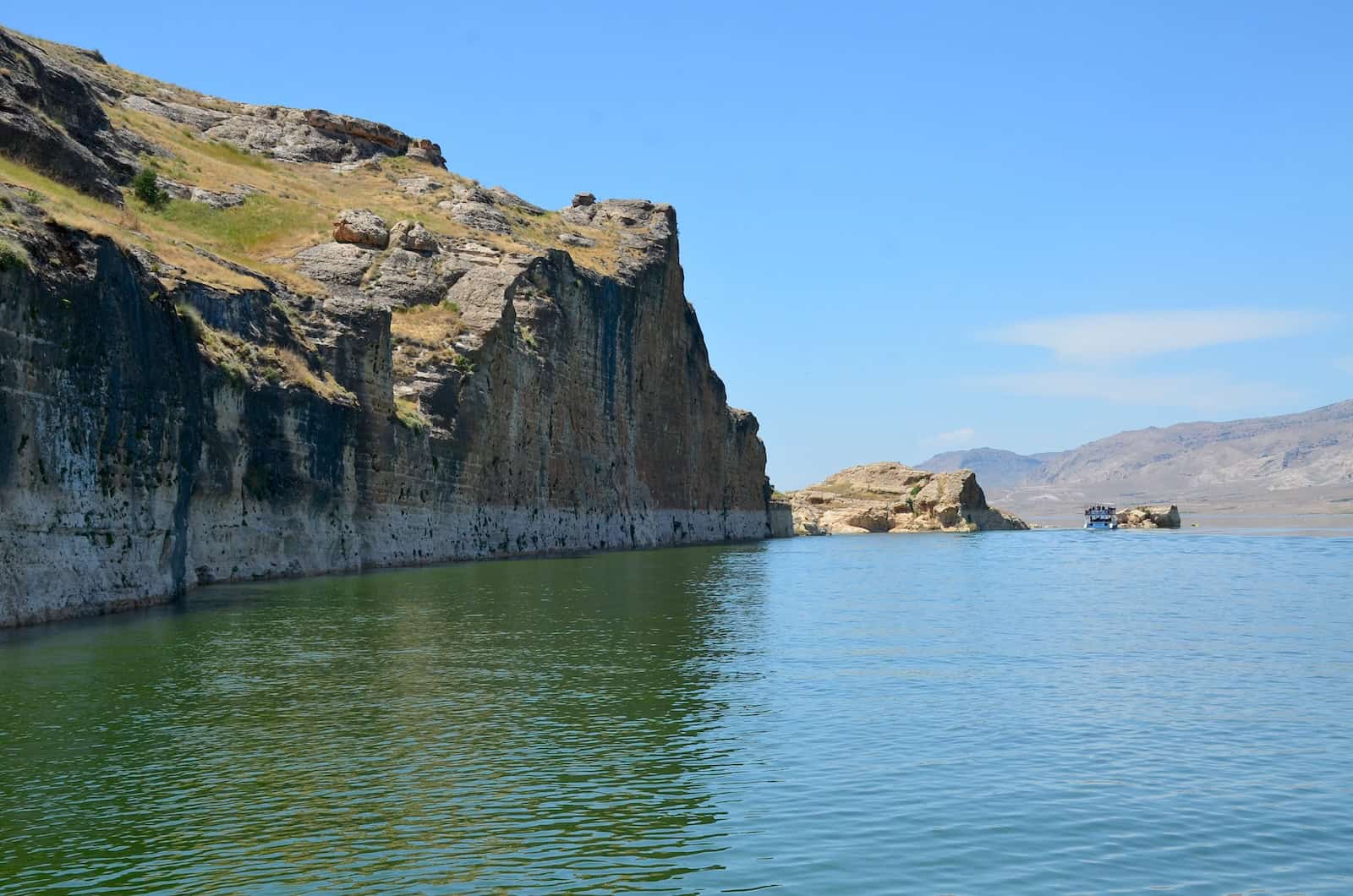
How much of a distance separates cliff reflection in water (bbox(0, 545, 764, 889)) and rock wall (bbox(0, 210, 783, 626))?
124 inches

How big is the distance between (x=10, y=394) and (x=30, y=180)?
1718cm

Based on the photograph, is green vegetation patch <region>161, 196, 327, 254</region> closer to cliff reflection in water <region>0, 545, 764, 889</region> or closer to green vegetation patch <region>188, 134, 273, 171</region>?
green vegetation patch <region>188, 134, 273, 171</region>

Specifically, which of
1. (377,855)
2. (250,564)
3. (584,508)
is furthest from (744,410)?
(377,855)

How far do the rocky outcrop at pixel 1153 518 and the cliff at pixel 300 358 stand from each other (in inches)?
2686

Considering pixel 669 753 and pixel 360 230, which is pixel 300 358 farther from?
pixel 669 753

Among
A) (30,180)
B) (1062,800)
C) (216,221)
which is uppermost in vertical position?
(216,221)

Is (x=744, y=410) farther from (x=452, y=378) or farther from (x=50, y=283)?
(x=50, y=283)

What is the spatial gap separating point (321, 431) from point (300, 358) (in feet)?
10.6

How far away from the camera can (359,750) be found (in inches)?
731

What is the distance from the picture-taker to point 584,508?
283 ft

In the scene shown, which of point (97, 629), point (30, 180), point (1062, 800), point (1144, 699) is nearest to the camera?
point (1062, 800)

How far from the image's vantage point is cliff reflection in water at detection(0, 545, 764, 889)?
13.4 m

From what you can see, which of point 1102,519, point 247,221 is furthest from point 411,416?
point 1102,519

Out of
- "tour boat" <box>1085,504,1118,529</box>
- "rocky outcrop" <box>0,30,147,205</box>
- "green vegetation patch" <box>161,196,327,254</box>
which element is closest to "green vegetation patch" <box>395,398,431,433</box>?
"green vegetation patch" <box>161,196,327,254</box>
